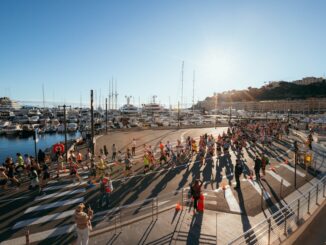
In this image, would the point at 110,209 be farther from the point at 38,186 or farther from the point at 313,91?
the point at 313,91

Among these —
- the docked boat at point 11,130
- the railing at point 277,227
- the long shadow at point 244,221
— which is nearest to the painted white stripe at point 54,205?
the long shadow at point 244,221

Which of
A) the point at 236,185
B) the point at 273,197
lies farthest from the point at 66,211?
the point at 273,197

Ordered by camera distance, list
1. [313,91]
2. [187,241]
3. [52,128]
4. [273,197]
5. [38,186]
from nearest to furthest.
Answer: [187,241] < [273,197] < [38,186] < [52,128] < [313,91]

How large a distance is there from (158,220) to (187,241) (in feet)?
5.85

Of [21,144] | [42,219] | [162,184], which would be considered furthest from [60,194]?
[21,144]

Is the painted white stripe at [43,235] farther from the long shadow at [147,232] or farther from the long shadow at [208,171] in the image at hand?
the long shadow at [208,171]

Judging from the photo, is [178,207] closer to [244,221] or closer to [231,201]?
[244,221]

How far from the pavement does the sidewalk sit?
422 mm

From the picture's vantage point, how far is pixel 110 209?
33.8ft

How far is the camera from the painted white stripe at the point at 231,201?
409 inches

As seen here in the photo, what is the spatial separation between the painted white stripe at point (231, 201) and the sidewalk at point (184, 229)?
2.17 ft

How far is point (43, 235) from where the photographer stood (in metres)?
8.17

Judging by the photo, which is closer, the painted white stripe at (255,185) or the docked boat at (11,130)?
the painted white stripe at (255,185)

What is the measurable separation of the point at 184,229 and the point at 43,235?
504 centimetres
